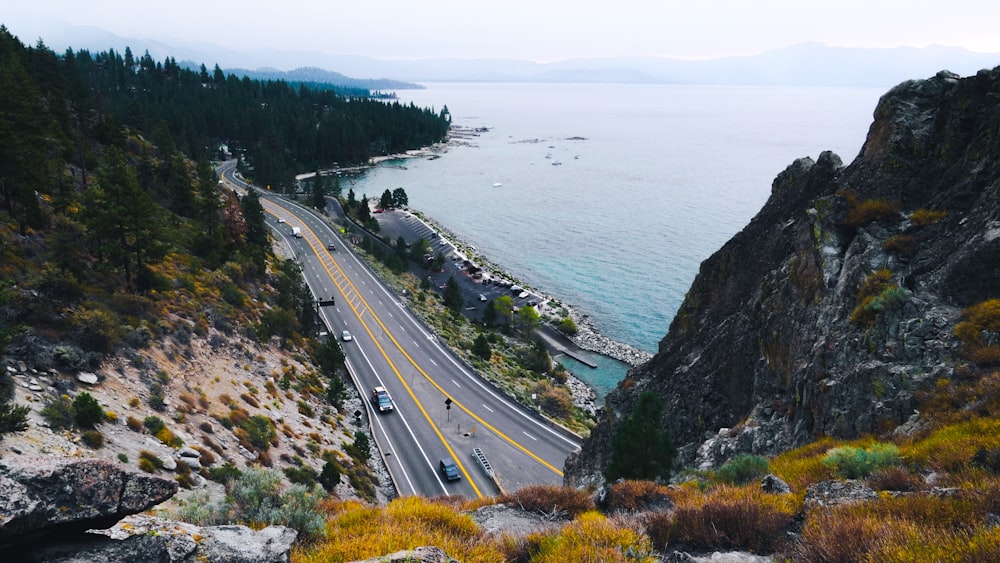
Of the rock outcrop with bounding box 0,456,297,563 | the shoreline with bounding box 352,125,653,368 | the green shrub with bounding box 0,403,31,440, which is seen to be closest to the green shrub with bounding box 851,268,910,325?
the rock outcrop with bounding box 0,456,297,563

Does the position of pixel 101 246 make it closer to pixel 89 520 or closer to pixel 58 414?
pixel 58 414

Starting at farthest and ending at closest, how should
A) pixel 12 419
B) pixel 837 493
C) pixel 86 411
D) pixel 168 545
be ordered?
pixel 86 411 → pixel 12 419 → pixel 837 493 → pixel 168 545

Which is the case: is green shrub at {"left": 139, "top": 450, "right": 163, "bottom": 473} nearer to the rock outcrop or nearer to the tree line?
the tree line

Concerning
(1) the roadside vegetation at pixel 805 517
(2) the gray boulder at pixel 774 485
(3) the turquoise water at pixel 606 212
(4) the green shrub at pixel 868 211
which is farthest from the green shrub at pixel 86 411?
(3) the turquoise water at pixel 606 212

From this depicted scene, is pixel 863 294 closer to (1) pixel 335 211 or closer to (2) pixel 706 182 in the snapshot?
(1) pixel 335 211

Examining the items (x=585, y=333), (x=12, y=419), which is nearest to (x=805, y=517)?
(x=12, y=419)

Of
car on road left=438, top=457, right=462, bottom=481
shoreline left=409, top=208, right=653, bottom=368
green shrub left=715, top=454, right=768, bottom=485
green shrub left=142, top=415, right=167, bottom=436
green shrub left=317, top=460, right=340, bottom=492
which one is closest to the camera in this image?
green shrub left=715, top=454, right=768, bottom=485

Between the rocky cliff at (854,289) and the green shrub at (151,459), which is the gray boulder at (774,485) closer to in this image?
the rocky cliff at (854,289)
